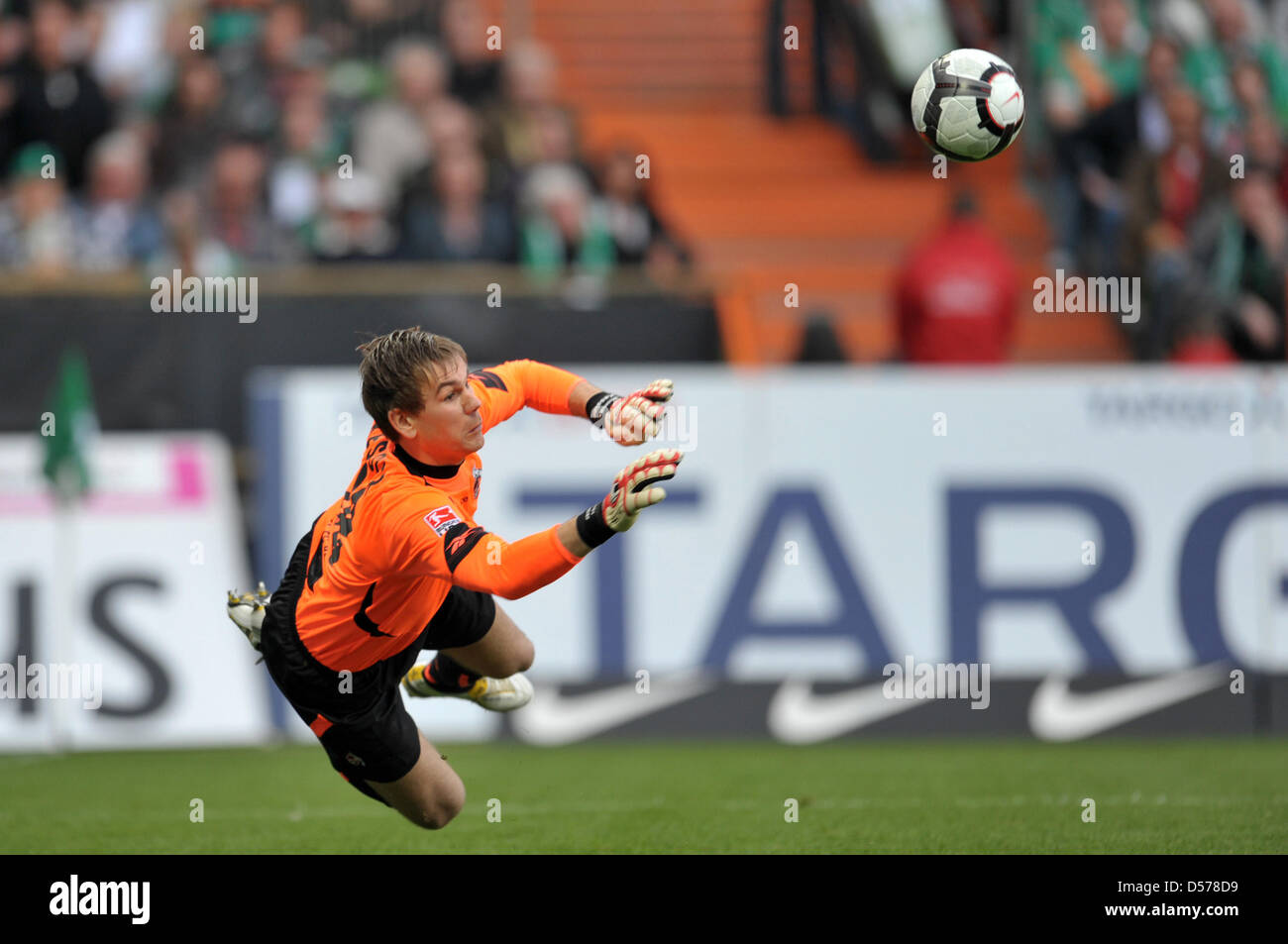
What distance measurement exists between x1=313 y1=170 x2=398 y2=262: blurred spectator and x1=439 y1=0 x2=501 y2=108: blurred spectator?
4.71 feet

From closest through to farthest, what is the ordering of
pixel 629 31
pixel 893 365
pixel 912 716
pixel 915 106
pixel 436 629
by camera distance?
pixel 436 629 → pixel 915 106 → pixel 912 716 → pixel 893 365 → pixel 629 31

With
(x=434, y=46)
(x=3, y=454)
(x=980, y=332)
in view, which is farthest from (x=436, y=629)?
(x=434, y=46)

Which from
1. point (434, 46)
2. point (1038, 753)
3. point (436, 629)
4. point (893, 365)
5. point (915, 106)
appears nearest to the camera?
point (436, 629)

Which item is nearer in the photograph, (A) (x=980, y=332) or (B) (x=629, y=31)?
(A) (x=980, y=332)

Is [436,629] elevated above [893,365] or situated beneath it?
situated beneath

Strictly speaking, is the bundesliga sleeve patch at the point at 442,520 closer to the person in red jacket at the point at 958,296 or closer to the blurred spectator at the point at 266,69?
the person in red jacket at the point at 958,296

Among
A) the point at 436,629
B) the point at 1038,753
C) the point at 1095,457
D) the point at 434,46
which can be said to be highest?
the point at 434,46

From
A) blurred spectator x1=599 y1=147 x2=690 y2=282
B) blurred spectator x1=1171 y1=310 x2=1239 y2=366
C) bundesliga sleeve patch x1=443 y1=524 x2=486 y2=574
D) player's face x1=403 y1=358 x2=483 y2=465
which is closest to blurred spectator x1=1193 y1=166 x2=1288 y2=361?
blurred spectator x1=1171 y1=310 x2=1239 y2=366

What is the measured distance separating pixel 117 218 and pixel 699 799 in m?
6.43

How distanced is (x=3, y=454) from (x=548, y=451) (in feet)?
11.2

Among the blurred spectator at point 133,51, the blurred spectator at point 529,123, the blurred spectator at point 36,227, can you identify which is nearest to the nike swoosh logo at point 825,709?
the blurred spectator at point 529,123

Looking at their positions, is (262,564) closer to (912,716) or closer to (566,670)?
(566,670)

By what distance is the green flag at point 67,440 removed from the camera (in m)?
12.1

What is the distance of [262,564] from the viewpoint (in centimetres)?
1220
